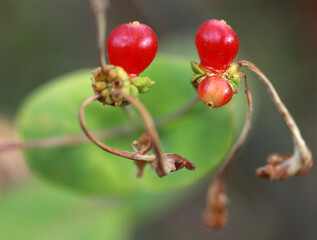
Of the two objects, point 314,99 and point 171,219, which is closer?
point 314,99

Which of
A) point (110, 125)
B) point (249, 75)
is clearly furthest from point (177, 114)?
point (249, 75)

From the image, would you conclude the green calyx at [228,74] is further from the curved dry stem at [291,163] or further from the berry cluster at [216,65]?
the curved dry stem at [291,163]

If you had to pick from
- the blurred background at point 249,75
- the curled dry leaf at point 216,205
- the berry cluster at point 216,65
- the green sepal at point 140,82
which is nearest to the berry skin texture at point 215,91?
the berry cluster at point 216,65

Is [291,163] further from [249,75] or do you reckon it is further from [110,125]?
[249,75]

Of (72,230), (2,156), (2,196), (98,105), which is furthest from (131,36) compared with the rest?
(2,156)

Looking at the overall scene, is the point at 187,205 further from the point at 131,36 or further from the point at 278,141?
the point at 131,36
